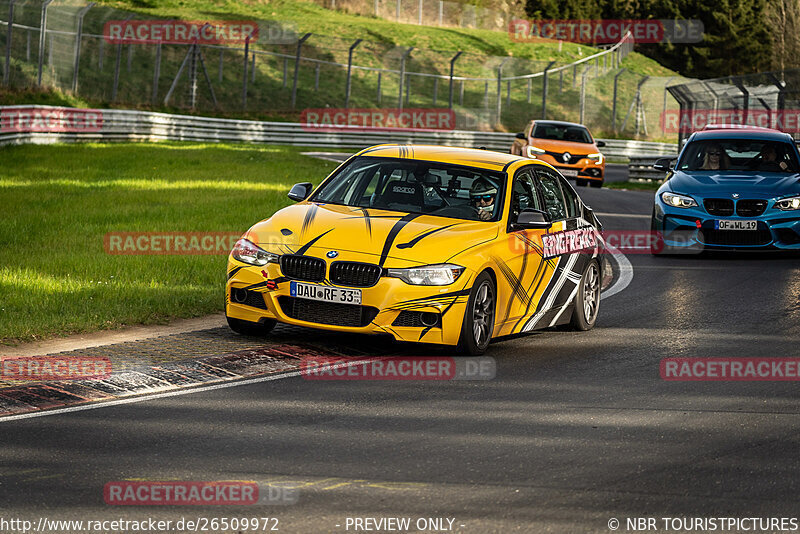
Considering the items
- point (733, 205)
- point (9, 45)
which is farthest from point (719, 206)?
point (9, 45)

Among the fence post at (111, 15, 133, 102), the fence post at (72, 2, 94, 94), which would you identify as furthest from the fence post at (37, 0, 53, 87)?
the fence post at (111, 15, 133, 102)

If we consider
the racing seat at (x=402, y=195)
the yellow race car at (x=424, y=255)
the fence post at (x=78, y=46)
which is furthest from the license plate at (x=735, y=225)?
the fence post at (x=78, y=46)

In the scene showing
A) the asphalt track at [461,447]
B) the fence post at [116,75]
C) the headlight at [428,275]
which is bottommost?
the asphalt track at [461,447]

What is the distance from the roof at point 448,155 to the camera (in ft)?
34.0

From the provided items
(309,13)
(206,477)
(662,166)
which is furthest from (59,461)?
(309,13)

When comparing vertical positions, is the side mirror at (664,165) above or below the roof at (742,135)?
below

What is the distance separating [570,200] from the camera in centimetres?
1122

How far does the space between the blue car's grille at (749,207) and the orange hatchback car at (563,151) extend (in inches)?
527

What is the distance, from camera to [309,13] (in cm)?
7512

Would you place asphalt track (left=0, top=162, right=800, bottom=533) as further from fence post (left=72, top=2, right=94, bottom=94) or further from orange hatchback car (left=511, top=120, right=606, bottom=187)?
fence post (left=72, top=2, right=94, bottom=94)

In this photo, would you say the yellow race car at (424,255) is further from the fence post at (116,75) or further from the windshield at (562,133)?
the fence post at (116,75)

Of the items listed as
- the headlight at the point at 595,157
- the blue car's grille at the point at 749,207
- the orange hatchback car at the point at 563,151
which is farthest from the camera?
the headlight at the point at 595,157

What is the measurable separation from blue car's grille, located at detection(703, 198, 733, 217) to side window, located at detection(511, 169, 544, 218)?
597 cm

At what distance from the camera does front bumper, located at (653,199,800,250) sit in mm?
15844
